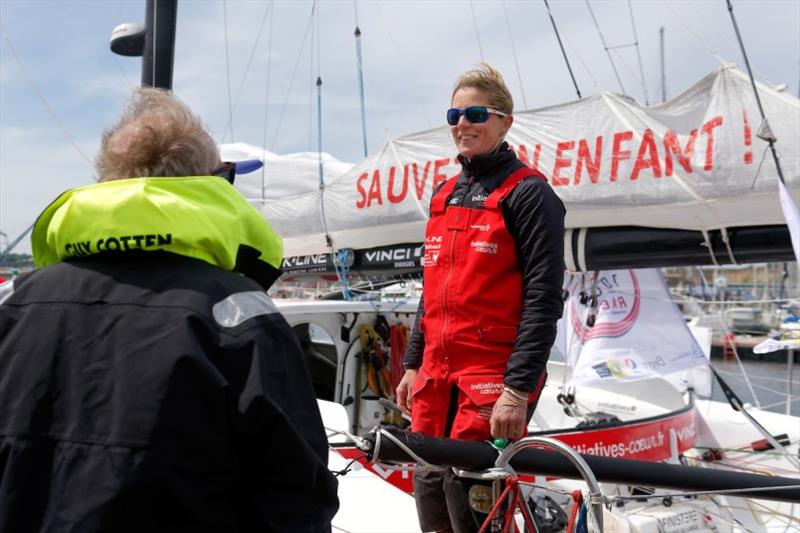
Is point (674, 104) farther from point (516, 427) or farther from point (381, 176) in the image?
point (516, 427)

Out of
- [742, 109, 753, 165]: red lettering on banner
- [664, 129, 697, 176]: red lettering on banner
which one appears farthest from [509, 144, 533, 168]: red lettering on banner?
[742, 109, 753, 165]: red lettering on banner

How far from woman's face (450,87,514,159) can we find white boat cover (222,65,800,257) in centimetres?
214

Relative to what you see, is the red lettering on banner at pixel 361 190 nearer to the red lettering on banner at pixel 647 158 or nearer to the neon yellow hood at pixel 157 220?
the red lettering on banner at pixel 647 158

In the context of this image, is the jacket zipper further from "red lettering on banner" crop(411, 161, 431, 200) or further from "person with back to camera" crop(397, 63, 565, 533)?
"red lettering on banner" crop(411, 161, 431, 200)

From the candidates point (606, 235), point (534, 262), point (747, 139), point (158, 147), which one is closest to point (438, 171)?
point (606, 235)

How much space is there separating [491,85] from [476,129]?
0.54 feet

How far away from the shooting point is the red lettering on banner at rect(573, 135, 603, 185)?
14.9ft

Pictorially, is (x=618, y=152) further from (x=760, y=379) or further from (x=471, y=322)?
(x=760, y=379)

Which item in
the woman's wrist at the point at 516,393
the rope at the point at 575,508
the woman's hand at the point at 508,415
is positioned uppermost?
the woman's wrist at the point at 516,393

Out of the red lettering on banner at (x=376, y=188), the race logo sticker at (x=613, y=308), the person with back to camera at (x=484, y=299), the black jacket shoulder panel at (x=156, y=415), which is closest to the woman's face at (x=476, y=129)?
the person with back to camera at (x=484, y=299)

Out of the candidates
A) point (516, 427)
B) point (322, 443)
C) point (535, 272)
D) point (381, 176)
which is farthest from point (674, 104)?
point (322, 443)

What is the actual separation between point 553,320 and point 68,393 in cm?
140

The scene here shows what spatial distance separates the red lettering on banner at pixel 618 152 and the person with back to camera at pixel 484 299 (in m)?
2.23

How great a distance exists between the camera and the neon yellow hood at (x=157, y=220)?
1.14m
